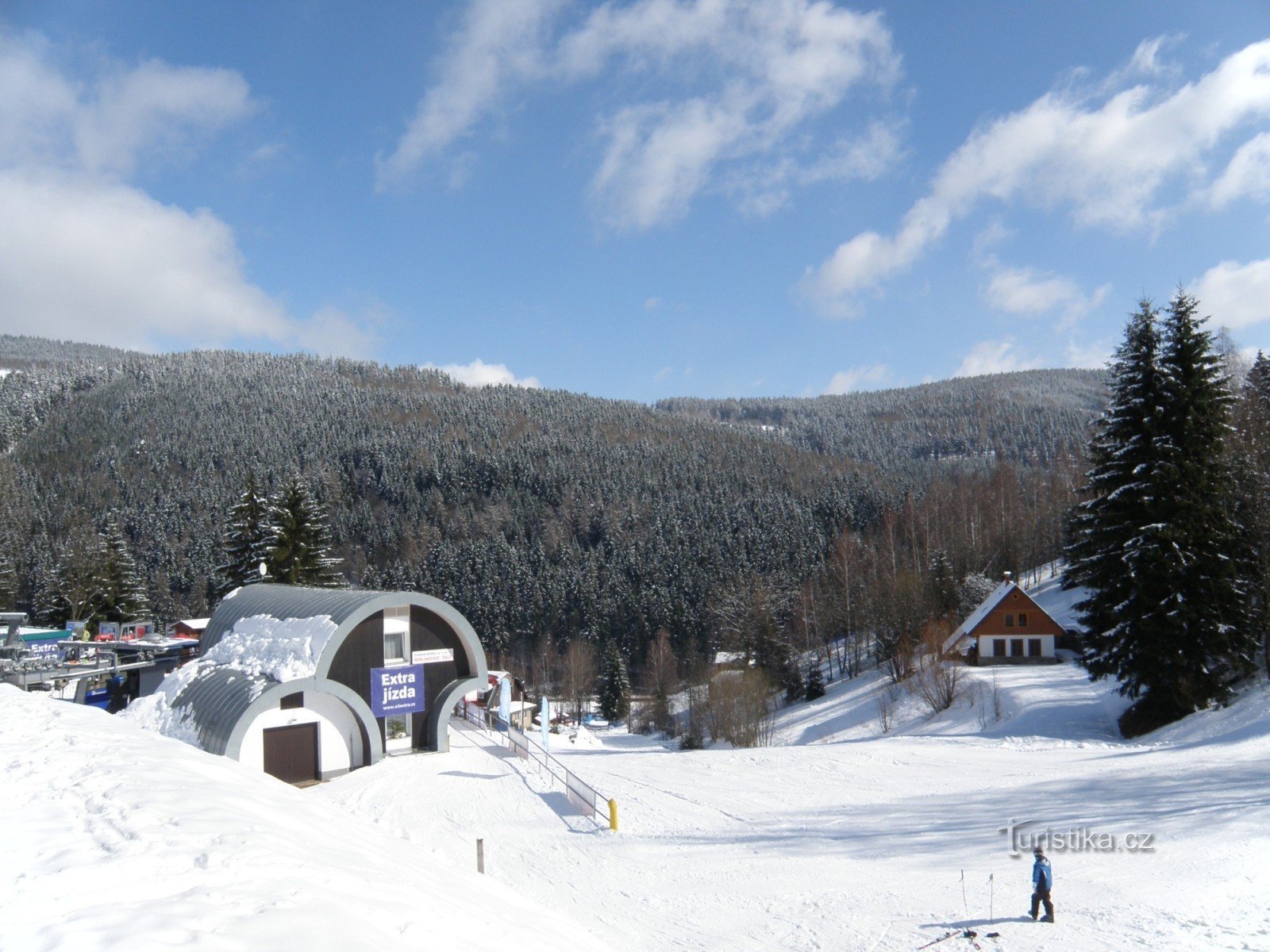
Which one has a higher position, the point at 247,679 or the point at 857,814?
the point at 247,679

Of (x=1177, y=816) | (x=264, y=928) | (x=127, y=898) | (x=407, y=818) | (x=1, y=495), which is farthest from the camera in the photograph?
(x=1, y=495)

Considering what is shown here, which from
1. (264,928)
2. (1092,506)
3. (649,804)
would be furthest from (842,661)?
(264,928)

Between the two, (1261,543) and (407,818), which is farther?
(1261,543)

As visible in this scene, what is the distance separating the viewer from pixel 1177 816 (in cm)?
1429

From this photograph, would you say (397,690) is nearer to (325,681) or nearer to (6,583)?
(325,681)

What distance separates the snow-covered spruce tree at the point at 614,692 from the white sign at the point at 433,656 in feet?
114

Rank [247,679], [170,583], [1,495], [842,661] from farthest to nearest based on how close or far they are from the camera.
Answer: [170,583], [1,495], [842,661], [247,679]

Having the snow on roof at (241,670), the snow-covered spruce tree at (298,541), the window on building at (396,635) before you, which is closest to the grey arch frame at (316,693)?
the snow on roof at (241,670)

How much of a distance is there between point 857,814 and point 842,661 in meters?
42.7

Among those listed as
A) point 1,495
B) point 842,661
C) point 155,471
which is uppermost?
point 155,471

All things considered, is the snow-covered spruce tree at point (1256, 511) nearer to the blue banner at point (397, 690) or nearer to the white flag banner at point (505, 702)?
the white flag banner at point (505, 702)

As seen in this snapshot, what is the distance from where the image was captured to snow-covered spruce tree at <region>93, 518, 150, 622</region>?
5069cm

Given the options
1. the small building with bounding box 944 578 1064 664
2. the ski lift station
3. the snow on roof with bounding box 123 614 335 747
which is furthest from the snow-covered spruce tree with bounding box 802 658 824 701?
the snow on roof with bounding box 123 614 335 747

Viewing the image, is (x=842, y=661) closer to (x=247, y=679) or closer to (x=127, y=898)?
(x=247, y=679)
